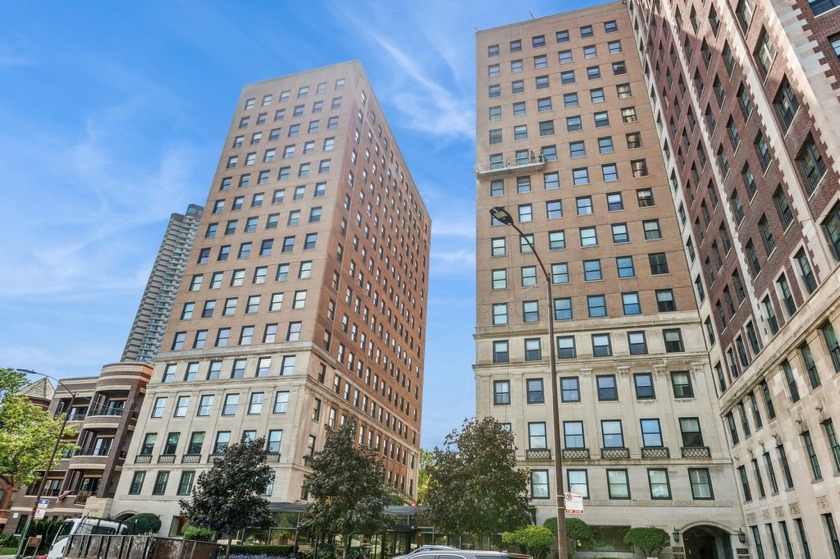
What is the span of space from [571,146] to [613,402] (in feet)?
82.9

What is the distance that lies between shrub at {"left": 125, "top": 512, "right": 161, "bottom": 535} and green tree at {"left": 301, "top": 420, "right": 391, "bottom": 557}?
66.7ft

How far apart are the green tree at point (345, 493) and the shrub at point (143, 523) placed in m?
20.3

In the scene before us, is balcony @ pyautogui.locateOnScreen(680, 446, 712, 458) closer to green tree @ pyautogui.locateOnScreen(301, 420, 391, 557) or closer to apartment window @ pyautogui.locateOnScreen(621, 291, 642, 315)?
apartment window @ pyautogui.locateOnScreen(621, 291, 642, 315)

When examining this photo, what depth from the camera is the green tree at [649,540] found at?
3195 cm

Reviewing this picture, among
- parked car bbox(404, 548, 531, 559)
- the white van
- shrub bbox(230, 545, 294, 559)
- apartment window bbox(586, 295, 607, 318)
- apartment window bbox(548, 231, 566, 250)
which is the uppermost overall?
apartment window bbox(548, 231, 566, 250)

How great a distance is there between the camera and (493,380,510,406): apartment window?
40844 mm

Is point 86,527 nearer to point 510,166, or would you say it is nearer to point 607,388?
point 607,388

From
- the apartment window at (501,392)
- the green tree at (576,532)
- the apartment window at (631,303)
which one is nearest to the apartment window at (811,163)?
the apartment window at (631,303)

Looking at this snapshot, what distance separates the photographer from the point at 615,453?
3678 centimetres

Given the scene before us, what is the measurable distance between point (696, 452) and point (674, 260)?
1510 cm

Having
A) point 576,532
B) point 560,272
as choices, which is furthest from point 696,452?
point 560,272

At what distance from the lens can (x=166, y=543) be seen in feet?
54.1

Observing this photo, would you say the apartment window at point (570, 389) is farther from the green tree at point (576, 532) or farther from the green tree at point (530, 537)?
the green tree at point (530, 537)

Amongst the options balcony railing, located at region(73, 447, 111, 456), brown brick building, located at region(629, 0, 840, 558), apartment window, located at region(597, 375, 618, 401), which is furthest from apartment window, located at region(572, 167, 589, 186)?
balcony railing, located at region(73, 447, 111, 456)
